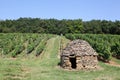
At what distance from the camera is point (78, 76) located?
24391 millimetres

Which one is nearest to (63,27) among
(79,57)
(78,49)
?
(78,49)

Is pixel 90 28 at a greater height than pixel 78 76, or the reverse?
pixel 90 28

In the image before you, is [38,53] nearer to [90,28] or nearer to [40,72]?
[40,72]

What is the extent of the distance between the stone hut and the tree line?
259 feet

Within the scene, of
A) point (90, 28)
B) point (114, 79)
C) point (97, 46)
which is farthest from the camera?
point (90, 28)

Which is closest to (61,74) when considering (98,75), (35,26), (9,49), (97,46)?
(98,75)

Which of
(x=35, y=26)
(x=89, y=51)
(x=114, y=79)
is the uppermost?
(x=35, y=26)

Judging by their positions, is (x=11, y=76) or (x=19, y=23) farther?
(x=19, y=23)

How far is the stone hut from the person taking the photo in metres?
27.9

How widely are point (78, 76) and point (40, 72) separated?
162 inches

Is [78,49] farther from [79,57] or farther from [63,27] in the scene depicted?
[63,27]

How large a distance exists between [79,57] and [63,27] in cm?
9353

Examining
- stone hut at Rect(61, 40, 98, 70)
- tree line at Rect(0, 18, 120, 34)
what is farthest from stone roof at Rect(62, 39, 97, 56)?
tree line at Rect(0, 18, 120, 34)

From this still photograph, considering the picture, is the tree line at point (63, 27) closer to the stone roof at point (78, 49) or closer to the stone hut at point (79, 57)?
the stone roof at point (78, 49)
